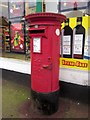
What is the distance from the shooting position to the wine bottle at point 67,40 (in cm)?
305

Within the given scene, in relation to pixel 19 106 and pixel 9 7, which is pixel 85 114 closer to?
pixel 19 106

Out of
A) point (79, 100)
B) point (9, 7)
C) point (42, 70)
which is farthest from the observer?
point (9, 7)

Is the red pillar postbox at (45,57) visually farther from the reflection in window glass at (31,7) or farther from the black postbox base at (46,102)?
the reflection in window glass at (31,7)

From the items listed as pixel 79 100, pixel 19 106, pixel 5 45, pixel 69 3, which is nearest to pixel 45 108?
pixel 19 106

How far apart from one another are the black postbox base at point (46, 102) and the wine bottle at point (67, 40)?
85 centimetres

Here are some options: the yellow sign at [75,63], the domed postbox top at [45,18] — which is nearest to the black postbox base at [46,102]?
the yellow sign at [75,63]

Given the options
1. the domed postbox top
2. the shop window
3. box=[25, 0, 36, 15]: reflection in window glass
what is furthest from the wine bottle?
box=[25, 0, 36, 15]: reflection in window glass

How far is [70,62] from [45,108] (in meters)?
0.98

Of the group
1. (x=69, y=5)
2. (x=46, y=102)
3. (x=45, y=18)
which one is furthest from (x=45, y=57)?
(x=69, y=5)

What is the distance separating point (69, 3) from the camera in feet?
10.7

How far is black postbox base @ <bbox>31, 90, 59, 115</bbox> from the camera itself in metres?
2.56

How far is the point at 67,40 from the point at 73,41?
0.13 m

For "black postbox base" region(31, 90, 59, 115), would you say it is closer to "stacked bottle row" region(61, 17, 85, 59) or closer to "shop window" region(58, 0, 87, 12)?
"stacked bottle row" region(61, 17, 85, 59)

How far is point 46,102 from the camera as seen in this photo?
Result: 2568mm
